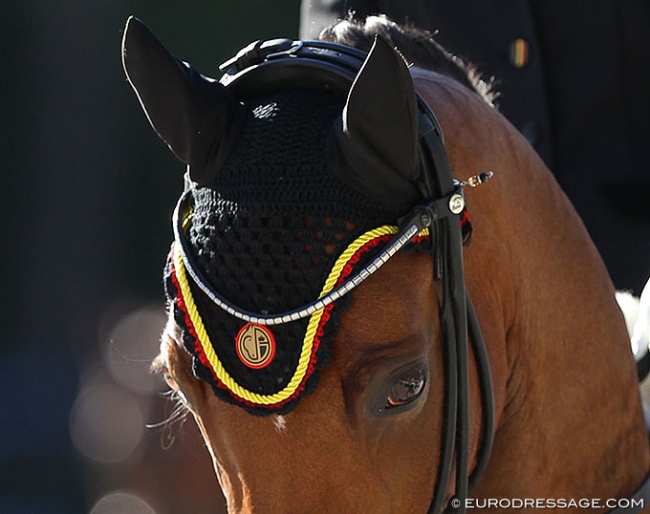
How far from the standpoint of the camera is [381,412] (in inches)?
52.3

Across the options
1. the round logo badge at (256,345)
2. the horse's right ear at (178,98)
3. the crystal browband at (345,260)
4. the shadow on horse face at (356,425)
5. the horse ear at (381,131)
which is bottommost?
the shadow on horse face at (356,425)

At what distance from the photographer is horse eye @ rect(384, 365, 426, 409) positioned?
4.34ft

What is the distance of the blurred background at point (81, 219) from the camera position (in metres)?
5.96

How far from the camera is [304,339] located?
131 centimetres

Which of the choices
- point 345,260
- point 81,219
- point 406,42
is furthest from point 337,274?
point 81,219

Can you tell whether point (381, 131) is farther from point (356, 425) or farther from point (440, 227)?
point (356, 425)

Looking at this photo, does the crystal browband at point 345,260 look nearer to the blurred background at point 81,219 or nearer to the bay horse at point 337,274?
the bay horse at point 337,274

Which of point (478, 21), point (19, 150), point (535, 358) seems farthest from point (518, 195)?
point (19, 150)

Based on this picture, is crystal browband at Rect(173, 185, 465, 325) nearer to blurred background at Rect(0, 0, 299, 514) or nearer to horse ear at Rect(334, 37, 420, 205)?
horse ear at Rect(334, 37, 420, 205)

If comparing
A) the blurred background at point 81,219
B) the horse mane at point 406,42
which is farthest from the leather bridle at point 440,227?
the blurred background at point 81,219

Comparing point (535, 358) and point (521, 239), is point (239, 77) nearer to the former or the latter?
point (521, 239)

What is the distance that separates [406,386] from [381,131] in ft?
1.12

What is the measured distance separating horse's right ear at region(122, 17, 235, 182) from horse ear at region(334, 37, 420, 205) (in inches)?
8.1

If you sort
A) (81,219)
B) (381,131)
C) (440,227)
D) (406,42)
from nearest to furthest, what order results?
(381,131), (440,227), (406,42), (81,219)
